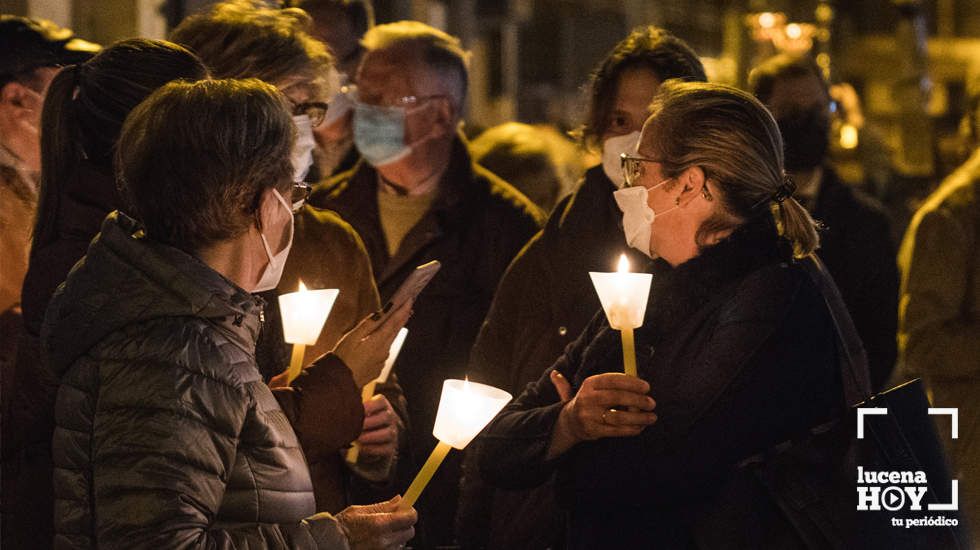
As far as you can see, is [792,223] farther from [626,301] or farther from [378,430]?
[378,430]

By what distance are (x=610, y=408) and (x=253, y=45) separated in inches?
58.6

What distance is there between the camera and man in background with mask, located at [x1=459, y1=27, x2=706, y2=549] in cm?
421

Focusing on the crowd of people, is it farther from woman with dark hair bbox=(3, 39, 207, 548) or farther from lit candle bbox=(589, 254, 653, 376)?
lit candle bbox=(589, 254, 653, 376)

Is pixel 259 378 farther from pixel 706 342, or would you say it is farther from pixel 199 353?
pixel 706 342

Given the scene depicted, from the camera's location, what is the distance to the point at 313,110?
392 cm

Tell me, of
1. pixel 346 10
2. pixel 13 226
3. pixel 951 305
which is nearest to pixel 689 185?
pixel 13 226

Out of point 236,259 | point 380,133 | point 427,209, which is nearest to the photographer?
point 236,259

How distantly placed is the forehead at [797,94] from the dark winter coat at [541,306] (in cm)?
194

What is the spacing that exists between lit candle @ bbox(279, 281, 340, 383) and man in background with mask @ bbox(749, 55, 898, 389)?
8.68 feet

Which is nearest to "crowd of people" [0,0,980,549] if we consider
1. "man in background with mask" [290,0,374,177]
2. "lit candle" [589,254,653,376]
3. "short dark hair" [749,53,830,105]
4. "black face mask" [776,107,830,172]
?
"lit candle" [589,254,653,376]

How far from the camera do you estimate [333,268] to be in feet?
13.1

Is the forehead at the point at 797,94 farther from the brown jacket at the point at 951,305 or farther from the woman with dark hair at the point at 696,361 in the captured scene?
the woman with dark hair at the point at 696,361

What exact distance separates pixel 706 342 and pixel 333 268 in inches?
49.9

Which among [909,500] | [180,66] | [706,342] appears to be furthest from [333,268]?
[909,500]
